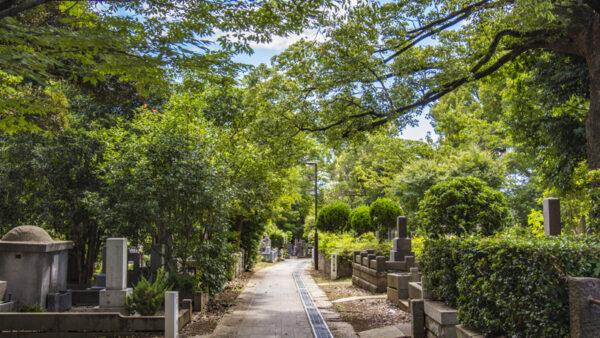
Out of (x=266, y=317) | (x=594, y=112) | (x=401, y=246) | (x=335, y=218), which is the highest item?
(x=594, y=112)

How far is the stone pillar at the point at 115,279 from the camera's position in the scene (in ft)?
28.7

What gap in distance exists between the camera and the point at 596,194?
202 inches

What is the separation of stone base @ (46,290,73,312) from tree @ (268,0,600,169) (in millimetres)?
7918

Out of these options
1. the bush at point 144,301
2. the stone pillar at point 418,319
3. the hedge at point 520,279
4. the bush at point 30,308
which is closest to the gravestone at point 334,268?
the bush at point 144,301

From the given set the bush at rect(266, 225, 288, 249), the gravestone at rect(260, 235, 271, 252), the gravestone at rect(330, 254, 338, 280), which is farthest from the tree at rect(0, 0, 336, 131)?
the bush at rect(266, 225, 288, 249)

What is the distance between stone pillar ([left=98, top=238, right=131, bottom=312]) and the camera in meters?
8.74

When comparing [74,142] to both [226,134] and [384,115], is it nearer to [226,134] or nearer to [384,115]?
[226,134]

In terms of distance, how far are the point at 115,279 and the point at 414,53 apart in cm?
923

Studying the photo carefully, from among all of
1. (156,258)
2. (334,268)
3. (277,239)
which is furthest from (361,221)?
(277,239)

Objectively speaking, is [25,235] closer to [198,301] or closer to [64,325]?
[64,325]

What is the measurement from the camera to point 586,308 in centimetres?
326

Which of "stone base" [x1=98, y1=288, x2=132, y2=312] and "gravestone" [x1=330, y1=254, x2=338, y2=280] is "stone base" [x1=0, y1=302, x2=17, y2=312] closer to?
"stone base" [x1=98, y1=288, x2=132, y2=312]

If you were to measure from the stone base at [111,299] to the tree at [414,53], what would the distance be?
724 centimetres

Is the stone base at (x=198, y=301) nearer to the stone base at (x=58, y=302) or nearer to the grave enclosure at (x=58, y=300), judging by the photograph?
the grave enclosure at (x=58, y=300)
